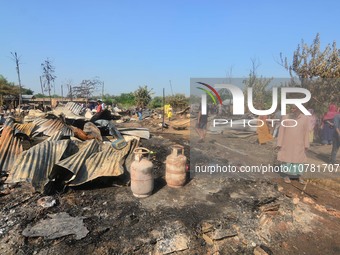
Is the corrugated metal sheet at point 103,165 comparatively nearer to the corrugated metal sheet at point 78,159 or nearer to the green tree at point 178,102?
the corrugated metal sheet at point 78,159

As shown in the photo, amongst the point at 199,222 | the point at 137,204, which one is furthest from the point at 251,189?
the point at 137,204

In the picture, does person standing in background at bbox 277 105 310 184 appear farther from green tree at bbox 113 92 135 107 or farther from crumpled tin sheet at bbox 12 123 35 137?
green tree at bbox 113 92 135 107

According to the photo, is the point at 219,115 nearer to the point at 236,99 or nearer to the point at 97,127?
the point at 236,99

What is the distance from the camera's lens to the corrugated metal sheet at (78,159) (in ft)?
14.7

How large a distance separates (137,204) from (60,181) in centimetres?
168

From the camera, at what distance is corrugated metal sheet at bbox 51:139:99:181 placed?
449 centimetres

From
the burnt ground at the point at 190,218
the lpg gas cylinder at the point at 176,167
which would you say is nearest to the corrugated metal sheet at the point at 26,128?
the burnt ground at the point at 190,218

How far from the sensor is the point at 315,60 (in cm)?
1178

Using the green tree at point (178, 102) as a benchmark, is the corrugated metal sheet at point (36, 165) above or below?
below

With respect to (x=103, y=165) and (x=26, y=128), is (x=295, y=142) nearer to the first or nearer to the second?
(x=103, y=165)

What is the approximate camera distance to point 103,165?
484 centimetres

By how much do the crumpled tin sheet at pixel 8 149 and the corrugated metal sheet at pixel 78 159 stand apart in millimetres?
1691

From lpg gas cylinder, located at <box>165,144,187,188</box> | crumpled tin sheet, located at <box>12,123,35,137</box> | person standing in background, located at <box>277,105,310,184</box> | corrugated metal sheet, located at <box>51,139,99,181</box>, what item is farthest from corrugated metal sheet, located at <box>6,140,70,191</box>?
person standing in background, located at <box>277,105,310,184</box>

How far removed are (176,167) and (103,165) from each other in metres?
1.47
